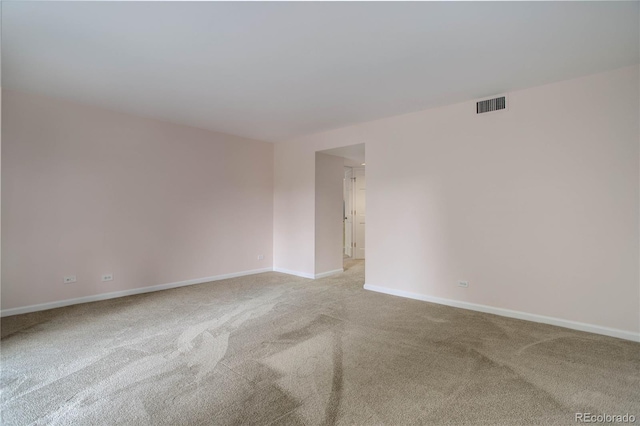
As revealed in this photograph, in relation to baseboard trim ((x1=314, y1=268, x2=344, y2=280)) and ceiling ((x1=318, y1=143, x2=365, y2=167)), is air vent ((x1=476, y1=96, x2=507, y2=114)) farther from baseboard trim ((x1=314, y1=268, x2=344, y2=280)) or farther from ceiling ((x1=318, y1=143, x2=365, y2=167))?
baseboard trim ((x1=314, y1=268, x2=344, y2=280))

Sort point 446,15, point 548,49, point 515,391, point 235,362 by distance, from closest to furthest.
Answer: point 515,391 < point 446,15 < point 235,362 < point 548,49

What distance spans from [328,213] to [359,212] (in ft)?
8.19

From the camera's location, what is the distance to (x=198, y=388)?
2.11 m

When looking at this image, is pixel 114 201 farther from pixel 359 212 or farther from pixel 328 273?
pixel 359 212

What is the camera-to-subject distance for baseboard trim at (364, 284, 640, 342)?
119 inches

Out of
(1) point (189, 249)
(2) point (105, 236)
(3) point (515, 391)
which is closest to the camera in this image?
(3) point (515, 391)

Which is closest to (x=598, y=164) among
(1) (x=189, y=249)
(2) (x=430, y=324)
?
(2) (x=430, y=324)

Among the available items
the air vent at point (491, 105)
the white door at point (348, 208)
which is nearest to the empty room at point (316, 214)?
the air vent at point (491, 105)

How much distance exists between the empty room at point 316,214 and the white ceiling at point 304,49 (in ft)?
0.08

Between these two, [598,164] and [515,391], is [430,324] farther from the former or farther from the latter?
[598,164]

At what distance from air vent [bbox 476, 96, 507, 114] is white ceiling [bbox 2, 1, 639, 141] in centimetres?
13

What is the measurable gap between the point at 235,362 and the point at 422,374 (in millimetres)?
1488

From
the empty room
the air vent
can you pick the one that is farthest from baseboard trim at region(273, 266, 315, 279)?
the air vent

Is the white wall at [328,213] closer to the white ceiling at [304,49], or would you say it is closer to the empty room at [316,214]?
the empty room at [316,214]
